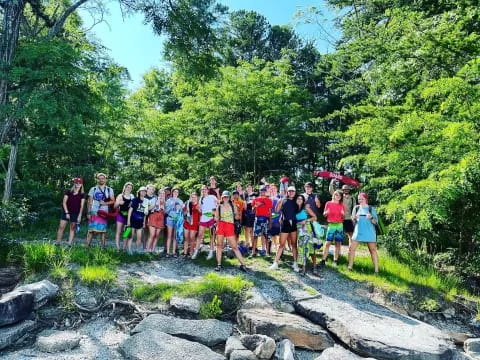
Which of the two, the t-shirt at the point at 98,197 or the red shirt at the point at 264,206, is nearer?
the t-shirt at the point at 98,197

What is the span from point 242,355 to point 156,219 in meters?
4.48

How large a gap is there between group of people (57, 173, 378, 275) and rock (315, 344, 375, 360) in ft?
8.67

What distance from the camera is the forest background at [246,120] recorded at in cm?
759

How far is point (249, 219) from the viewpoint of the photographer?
365 inches

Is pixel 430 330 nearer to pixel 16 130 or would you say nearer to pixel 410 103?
pixel 410 103

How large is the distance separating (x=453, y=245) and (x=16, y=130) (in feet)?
40.4

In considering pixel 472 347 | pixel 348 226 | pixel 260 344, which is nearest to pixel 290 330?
pixel 260 344

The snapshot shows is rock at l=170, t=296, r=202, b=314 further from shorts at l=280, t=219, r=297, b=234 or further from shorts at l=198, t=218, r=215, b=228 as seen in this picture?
shorts at l=280, t=219, r=297, b=234

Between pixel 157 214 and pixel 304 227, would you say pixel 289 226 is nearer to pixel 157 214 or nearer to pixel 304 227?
pixel 304 227

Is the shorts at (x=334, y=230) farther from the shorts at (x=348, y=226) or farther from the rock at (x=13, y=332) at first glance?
the rock at (x=13, y=332)

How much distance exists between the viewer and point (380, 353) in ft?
16.8

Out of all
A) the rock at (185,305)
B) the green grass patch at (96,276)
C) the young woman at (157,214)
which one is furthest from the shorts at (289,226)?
the green grass patch at (96,276)

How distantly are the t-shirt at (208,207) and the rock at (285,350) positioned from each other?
363 centimetres

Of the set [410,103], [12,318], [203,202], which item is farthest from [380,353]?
[410,103]
